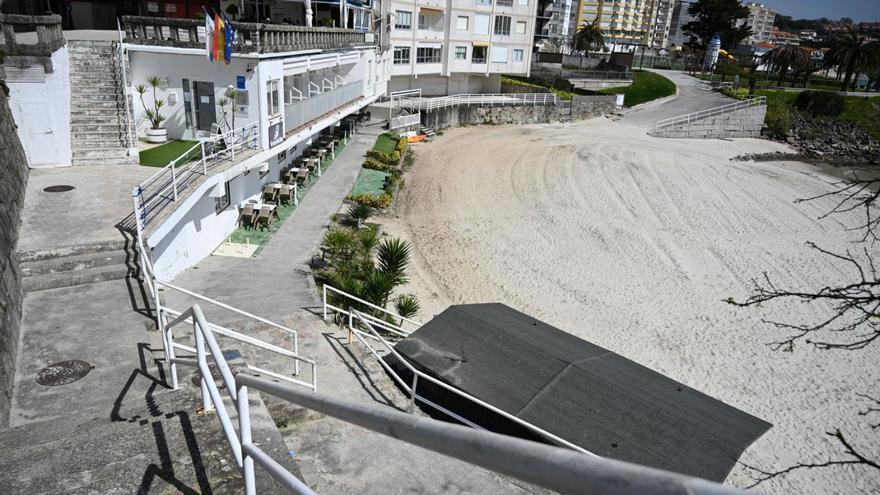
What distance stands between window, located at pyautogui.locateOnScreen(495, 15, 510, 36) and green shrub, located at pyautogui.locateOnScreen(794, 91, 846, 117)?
32.5 metres

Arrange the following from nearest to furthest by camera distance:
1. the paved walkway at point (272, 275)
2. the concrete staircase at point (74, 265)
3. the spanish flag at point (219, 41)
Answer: the concrete staircase at point (74, 265) → the paved walkway at point (272, 275) → the spanish flag at point (219, 41)

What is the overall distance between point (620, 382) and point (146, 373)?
25.6ft

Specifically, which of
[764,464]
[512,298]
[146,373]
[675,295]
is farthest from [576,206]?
[146,373]

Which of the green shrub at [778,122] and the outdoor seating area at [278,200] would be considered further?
the green shrub at [778,122]

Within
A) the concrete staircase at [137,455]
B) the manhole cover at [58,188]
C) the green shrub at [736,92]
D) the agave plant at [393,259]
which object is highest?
the green shrub at [736,92]

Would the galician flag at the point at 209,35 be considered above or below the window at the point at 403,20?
below

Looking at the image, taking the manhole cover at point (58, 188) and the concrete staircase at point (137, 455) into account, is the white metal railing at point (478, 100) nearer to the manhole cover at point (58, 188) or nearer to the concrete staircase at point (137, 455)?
the manhole cover at point (58, 188)

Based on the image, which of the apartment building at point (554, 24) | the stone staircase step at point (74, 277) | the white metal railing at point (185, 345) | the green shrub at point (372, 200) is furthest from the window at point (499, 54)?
the stone staircase step at point (74, 277)

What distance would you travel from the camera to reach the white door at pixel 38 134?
1562 centimetres

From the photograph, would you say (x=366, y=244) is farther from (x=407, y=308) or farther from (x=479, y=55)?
(x=479, y=55)

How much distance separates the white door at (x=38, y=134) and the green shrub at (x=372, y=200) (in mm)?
11183

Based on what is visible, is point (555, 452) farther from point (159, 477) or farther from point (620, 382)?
point (620, 382)

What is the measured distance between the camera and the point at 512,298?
1942cm

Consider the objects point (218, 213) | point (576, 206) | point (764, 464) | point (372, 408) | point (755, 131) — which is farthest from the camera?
point (755, 131)
